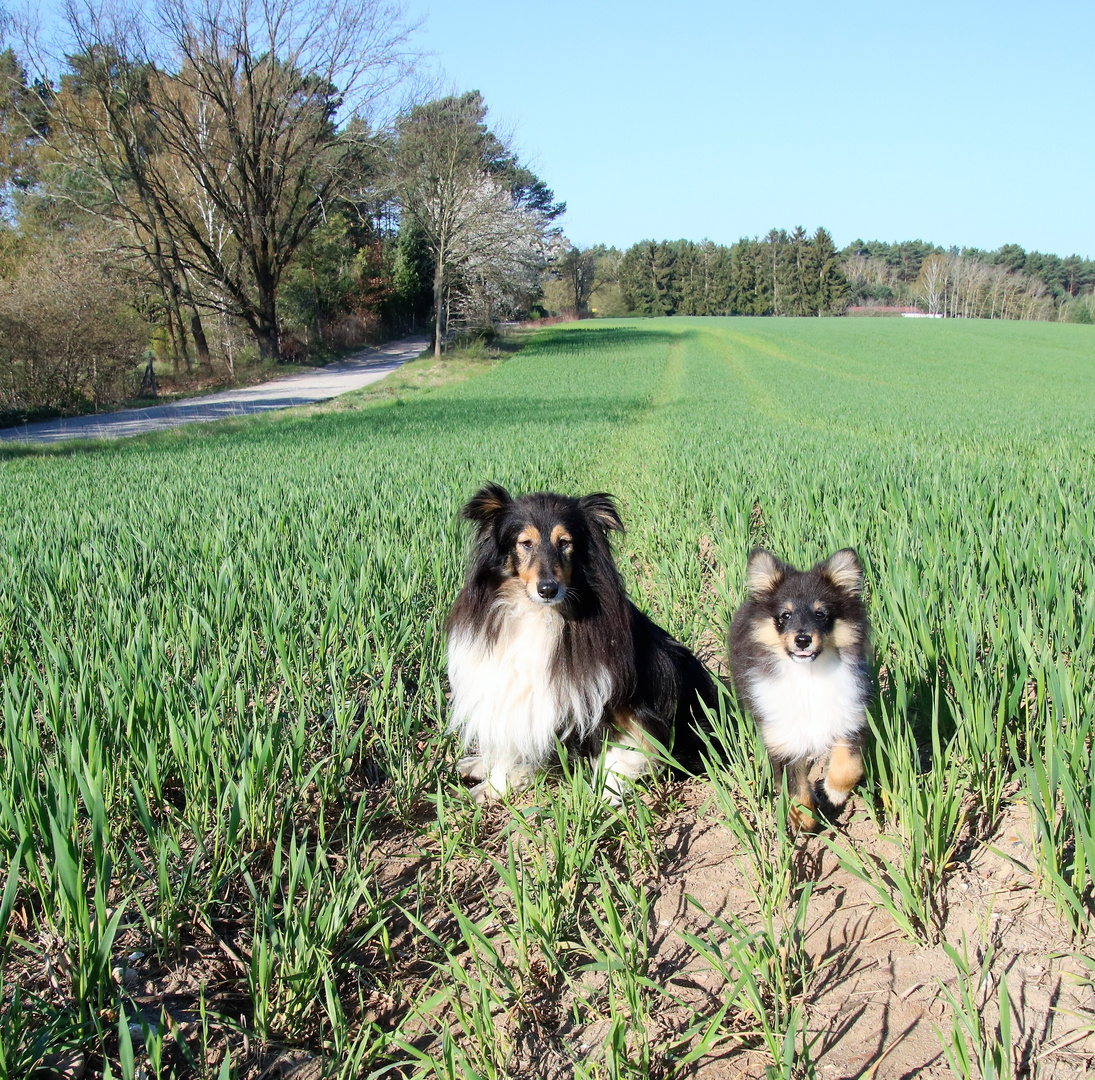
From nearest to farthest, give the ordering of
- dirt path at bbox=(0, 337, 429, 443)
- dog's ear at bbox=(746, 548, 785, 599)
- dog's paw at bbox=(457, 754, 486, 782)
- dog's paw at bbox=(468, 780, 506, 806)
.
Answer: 1. dog's ear at bbox=(746, 548, 785, 599)
2. dog's paw at bbox=(468, 780, 506, 806)
3. dog's paw at bbox=(457, 754, 486, 782)
4. dirt path at bbox=(0, 337, 429, 443)

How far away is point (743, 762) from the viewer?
98.6 inches

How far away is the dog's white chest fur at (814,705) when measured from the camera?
7.61ft

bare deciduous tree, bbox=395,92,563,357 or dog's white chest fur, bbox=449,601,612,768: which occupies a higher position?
bare deciduous tree, bbox=395,92,563,357

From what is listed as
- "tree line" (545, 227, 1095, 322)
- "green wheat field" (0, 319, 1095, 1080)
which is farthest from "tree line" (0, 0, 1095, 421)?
"tree line" (545, 227, 1095, 322)

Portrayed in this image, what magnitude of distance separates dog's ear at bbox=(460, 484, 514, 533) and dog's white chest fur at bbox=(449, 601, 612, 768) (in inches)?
12.6

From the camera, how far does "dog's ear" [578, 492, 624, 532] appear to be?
111 inches

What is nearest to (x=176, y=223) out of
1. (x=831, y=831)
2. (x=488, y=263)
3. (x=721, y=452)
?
(x=488, y=263)

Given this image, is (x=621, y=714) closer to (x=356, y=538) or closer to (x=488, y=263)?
(x=356, y=538)

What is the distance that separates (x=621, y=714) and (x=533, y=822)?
19.1 inches

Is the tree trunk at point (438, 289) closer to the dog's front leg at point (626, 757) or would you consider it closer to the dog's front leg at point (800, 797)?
the dog's front leg at point (626, 757)

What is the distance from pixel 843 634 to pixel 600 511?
0.93 meters

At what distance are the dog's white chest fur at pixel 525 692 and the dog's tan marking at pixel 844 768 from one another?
0.75m

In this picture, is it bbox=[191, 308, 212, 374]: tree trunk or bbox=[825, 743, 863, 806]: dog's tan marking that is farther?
bbox=[191, 308, 212, 374]: tree trunk

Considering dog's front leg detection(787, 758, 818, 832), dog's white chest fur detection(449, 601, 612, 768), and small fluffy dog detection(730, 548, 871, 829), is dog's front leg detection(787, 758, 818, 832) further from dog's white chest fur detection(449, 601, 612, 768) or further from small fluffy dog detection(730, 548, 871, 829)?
dog's white chest fur detection(449, 601, 612, 768)
